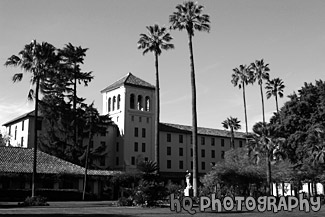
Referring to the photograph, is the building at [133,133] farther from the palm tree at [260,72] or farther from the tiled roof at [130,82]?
the palm tree at [260,72]

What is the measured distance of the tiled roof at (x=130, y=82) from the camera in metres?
81.1

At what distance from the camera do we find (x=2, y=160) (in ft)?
189

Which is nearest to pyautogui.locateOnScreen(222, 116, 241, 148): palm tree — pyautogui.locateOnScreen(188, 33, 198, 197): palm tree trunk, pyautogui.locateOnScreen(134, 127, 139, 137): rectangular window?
pyautogui.locateOnScreen(134, 127, 139, 137): rectangular window

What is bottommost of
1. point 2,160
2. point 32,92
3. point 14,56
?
point 2,160

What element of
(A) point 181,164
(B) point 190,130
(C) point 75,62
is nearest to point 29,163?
(C) point 75,62

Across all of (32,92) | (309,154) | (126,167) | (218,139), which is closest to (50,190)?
(32,92)

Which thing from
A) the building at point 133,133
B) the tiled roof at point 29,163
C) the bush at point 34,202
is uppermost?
the building at point 133,133

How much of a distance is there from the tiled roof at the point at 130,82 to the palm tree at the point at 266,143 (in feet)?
90.1

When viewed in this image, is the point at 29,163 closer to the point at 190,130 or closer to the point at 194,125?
the point at 194,125

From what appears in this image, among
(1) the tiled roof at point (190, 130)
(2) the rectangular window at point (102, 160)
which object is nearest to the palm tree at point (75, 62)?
(2) the rectangular window at point (102, 160)

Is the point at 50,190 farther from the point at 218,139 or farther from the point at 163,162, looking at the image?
the point at 218,139

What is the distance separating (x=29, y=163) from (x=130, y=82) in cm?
2728

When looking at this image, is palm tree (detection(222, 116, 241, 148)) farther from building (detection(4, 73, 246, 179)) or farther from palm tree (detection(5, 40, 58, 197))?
palm tree (detection(5, 40, 58, 197))

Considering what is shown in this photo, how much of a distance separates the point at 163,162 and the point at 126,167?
945cm
